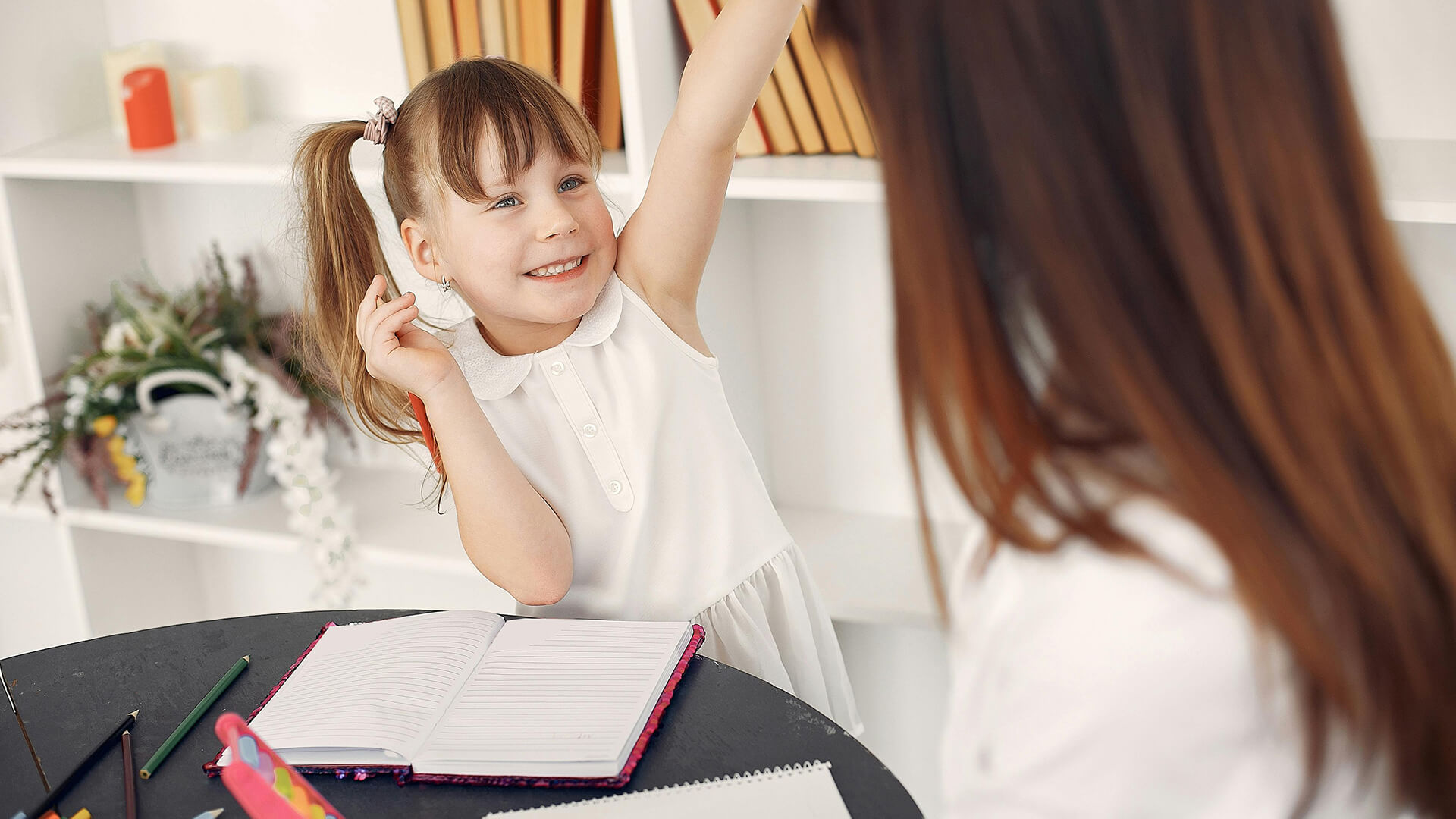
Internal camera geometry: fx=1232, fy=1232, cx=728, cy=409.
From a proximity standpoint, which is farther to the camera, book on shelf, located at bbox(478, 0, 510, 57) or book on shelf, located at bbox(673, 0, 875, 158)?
book on shelf, located at bbox(478, 0, 510, 57)

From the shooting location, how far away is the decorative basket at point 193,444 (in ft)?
6.21

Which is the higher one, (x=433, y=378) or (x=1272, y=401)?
(x=1272, y=401)

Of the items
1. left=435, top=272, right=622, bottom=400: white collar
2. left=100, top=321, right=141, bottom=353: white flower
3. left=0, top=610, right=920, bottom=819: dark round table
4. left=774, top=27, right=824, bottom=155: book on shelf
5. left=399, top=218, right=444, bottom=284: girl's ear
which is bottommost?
left=0, top=610, right=920, bottom=819: dark round table

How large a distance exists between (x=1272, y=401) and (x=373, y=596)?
1.97 meters

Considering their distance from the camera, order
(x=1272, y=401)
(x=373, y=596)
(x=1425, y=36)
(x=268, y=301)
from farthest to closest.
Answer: (x=373, y=596)
(x=268, y=301)
(x=1425, y=36)
(x=1272, y=401)

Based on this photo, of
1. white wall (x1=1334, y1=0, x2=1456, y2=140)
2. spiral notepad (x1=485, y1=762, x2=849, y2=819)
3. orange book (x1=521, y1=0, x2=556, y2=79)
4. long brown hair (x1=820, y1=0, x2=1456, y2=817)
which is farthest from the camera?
orange book (x1=521, y1=0, x2=556, y2=79)

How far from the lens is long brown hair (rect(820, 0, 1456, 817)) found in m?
0.49

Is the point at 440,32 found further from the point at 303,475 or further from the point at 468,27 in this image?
the point at 303,475

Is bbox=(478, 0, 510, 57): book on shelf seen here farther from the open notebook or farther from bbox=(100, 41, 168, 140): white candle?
the open notebook

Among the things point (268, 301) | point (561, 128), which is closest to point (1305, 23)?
point (561, 128)

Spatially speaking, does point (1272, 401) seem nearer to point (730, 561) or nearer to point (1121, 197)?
point (1121, 197)

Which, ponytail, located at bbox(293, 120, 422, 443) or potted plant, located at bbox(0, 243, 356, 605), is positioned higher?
ponytail, located at bbox(293, 120, 422, 443)

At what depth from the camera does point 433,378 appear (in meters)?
1.09

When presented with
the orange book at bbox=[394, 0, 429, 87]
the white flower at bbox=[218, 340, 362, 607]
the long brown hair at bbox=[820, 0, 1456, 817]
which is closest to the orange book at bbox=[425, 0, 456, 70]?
the orange book at bbox=[394, 0, 429, 87]
